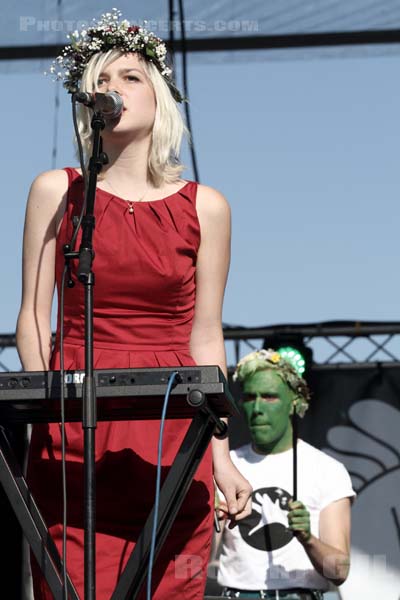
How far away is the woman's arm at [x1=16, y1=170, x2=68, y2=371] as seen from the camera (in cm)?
302

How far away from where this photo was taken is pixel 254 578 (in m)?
5.49

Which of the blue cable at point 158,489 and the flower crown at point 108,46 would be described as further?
the flower crown at point 108,46

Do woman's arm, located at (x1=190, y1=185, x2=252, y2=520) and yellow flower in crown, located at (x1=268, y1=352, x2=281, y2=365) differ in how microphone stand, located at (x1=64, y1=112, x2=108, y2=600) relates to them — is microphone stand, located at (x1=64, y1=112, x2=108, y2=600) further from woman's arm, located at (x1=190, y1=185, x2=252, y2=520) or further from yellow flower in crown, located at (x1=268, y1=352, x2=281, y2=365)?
yellow flower in crown, located at (x1=268, y1=352, x2=281, y2=365)

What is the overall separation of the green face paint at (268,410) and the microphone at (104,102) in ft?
10.9

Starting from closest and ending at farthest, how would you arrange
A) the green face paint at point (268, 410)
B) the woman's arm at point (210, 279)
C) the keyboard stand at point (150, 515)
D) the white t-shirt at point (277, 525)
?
the keyboard stand at point (150, 515) → the woman's arm at point (210, 279) → the white t-shirt at point (277, 525) → the green face paint at point (268, 410)

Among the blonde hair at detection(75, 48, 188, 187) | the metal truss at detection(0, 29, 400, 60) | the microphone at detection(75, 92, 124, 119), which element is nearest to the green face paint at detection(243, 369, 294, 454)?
the metal truss at detection(0, 29, 400, 60)

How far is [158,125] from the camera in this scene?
3154 millimetres

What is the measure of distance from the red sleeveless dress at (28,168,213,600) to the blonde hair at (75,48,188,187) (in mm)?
112

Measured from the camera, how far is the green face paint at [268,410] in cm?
604

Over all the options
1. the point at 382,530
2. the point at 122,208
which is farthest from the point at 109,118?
the point at 382,530

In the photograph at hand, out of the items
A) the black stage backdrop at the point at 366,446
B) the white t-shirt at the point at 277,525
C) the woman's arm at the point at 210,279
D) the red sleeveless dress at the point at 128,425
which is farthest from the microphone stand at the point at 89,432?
the black stage backdrop at the point at 366,446

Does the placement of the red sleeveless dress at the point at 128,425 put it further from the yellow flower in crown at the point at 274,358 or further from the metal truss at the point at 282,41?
the metal truss at the point at 282,41

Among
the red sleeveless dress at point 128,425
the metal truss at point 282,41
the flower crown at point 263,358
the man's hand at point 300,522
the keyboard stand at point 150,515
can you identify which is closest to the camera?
the keyboard stand at point 150,515

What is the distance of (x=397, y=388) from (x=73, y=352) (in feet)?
15.7
